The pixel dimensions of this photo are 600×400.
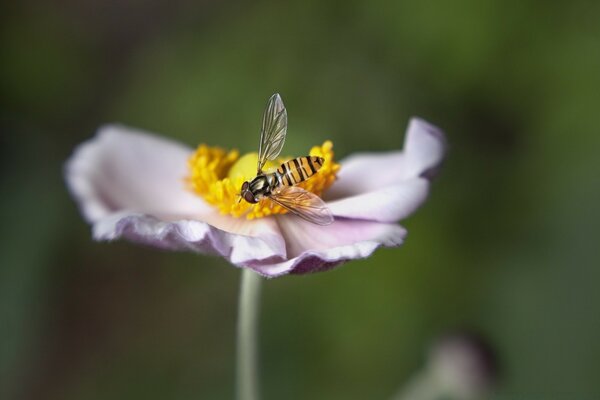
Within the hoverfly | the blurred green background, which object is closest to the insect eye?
the hoverfly

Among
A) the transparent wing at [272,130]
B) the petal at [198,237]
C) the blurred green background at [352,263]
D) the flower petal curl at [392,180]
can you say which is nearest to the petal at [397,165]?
the flower petal curl at [392,180]

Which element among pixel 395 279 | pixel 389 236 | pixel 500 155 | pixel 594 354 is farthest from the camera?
pixel 500 155

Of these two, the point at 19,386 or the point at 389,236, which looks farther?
the point at 19,386

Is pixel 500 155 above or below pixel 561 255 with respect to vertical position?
above

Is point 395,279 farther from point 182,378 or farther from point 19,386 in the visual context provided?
point 19,386

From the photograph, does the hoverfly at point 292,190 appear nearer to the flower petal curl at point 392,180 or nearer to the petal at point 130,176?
the flower petal curl at point 392,180

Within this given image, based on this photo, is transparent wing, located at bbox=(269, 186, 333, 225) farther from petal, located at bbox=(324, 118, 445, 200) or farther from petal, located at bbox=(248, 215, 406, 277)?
petal, located at bbox=(324, 118, 445, 200)

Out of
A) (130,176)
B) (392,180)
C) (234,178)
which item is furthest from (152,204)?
(392,180)

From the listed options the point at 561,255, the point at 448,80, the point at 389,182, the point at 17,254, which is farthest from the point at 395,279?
the point at 17,254

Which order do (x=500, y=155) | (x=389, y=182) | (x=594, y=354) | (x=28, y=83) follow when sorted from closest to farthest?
(x=389, y=182)
(x=594, y=354)
(x=500, y=155)
(x=28, y=83)
